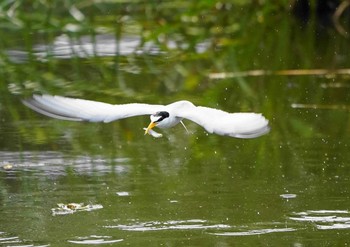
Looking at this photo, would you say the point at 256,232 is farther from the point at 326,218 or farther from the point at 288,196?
the point at 288,196

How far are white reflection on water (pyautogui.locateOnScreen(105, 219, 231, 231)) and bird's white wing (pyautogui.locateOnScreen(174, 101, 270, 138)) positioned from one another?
21.9 inches

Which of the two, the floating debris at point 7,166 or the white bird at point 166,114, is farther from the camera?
the floating debris at point 7,166

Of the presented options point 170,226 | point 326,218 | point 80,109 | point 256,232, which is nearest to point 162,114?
point 80,109

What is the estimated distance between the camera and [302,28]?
484 inches

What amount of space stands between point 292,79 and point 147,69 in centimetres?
126

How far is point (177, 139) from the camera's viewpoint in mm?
7680

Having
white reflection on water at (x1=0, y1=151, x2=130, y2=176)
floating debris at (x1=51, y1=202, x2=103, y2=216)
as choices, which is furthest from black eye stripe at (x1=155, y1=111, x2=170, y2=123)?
white reflection on water at (x1=0, y1=151, x2=130, y2=176)

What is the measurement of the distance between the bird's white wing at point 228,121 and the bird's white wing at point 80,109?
0.25m

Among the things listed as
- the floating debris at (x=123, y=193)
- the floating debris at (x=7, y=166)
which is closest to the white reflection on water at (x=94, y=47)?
the floating debris at (x=7, y=166)

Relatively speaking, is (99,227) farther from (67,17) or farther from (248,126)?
(67,17)

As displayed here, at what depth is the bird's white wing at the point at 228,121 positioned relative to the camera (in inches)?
195

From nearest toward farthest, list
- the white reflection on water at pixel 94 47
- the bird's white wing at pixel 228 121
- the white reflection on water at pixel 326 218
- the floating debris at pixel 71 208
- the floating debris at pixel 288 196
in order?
1. the bird's white wing at pixel 228 121
2. the white reflection on water at pixel 326 218
3. the floating debris at pixel 71 208
4. the floating debris at pixel 288 196
5. the white reflection on water at pixel 94 47

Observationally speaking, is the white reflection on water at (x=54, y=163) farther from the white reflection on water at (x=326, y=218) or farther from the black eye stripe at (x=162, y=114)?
the black eye stripe at (x=162, y=114)

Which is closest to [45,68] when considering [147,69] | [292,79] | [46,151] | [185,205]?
[147,69]
